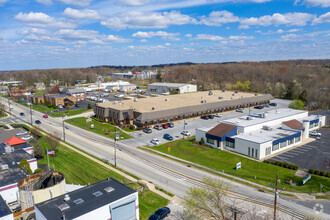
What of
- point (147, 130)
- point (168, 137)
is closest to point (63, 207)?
point (168, 137)

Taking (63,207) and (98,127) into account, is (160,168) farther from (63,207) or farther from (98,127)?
(98,127)

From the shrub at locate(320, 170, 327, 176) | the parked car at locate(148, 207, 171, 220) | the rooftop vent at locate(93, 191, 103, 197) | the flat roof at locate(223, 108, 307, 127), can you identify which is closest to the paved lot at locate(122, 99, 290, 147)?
the flat roof at locate(223, 108, 307, 127)

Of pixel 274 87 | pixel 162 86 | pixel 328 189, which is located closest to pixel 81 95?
pixel 162 86

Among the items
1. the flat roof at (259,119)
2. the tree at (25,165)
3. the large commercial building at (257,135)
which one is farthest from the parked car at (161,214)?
the flat roof at (259,119)

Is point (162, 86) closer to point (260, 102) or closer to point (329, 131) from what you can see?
point (260, 102)

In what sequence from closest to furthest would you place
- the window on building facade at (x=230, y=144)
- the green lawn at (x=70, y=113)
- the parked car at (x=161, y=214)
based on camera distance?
the parked car at (x=161, y=214)
the window on building facade at (x=230, y=144)
the green lawn at (x=70, y=113)

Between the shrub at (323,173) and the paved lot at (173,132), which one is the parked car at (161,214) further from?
the paved lot at (173,132)

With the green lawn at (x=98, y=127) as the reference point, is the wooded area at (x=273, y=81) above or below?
above
